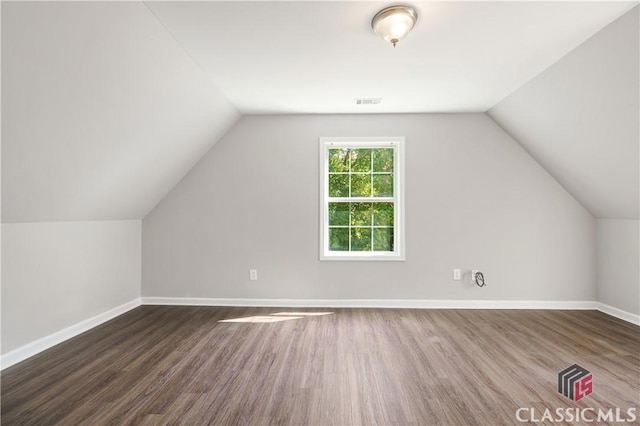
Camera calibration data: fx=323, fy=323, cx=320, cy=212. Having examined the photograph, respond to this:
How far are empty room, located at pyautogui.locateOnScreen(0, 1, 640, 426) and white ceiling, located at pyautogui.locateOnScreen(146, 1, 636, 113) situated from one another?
2 centimetres

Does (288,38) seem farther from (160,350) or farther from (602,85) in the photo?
(160,350)

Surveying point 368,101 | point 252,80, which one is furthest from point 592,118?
point 252,80

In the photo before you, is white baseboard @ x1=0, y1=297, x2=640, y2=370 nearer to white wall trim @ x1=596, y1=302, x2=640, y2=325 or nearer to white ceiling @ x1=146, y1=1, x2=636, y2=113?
white wall trim @ x1=596, y1=302, x2=640, y2=325

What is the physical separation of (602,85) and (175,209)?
448 cm

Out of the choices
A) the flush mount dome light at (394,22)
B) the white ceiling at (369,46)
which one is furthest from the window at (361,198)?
the flush mount dome light at (394,22)

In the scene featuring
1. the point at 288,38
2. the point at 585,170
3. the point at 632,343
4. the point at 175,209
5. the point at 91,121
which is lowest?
the point at 632,343

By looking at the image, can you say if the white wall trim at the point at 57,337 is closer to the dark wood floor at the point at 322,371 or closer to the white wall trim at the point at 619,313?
the dark wood floor at the point at 322,371

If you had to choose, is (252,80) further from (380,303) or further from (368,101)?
(380,303)

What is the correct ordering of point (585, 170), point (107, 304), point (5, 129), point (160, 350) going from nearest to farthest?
point (5, 129) < point (160, 350) < point (585, 170) < point (107, 304)

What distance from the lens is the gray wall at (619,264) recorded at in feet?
11.3

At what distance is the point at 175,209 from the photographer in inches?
164

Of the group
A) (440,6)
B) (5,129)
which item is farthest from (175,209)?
(440,6)

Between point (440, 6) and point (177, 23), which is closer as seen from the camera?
point (440, 6)

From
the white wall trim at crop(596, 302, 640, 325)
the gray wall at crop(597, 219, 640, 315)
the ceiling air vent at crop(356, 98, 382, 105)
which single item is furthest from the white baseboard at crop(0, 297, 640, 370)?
the ceiling air vent at crop(356, 98, 382, 105)
